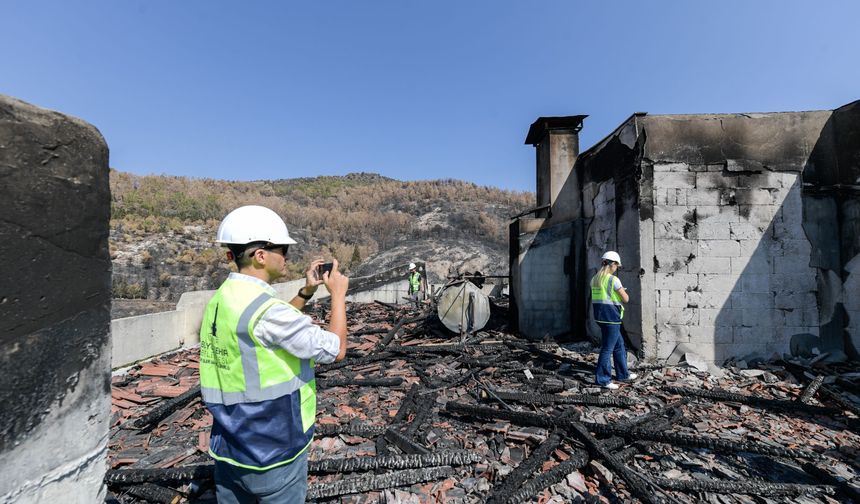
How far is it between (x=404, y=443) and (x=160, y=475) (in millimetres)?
2458

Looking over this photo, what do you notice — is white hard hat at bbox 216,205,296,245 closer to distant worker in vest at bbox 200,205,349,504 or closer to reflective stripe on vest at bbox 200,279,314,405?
distant worker in vest at bbox 200,205,349,504

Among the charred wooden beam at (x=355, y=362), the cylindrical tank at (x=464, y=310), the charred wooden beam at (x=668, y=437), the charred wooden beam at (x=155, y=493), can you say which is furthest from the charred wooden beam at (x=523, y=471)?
the cylindrical tank at (x=464, y=310)

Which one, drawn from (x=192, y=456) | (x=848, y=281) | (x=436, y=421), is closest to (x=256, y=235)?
(x=192, y=456)

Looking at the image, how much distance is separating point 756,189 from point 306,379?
8928 millimetres

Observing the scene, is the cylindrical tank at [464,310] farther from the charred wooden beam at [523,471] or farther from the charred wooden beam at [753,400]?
the charred wooden beam at [523,471]

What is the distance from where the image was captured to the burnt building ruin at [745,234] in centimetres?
731

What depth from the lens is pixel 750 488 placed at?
143 inches

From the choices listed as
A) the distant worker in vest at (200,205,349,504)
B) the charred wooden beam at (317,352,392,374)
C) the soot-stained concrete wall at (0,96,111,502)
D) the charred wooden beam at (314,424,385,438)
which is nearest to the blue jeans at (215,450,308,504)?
the distant worker in vest at (200,205,349,504)

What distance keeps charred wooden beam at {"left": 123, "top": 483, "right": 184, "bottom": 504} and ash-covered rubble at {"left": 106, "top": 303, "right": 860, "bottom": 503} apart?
0.01m

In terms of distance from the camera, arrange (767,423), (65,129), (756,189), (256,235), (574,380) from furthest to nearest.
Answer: (756,189)
(574,380)
(767,423)
(256,235)
(65,129)

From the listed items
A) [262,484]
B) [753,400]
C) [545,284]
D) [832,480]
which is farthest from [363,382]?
[753,400]

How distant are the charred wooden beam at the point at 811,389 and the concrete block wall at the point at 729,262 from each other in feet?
3.75

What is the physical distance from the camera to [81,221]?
1741mm

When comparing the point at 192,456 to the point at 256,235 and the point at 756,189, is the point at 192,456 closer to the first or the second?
the point at 256,235
